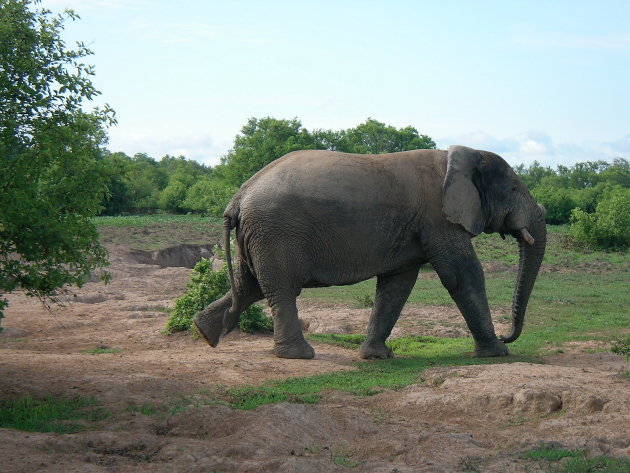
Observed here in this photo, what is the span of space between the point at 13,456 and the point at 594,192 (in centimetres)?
5539

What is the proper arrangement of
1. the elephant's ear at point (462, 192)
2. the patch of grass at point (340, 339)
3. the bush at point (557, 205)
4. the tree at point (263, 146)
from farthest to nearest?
the tree at point (263, 146), the bush at point (557, 205), the patch of grass at point (340, 339), the elephant's ear at point (462, 192)

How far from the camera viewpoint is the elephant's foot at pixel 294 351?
475 inches

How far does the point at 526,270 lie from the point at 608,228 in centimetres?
2134

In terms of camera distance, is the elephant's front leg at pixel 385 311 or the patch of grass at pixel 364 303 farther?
the patch of grass at pixel 364 303

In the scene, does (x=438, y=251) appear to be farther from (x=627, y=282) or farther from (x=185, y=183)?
(x=185, y=183)

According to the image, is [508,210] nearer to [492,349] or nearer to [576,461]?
[492,349]

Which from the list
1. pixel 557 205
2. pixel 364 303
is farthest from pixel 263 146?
pixel 364 303

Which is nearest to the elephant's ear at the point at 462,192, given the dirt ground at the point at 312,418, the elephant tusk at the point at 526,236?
the elephant tusk at the point at 526,236

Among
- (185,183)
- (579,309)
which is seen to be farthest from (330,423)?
(185,183)

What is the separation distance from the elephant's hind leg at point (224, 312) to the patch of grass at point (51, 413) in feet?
13.4

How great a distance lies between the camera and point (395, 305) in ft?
42.2

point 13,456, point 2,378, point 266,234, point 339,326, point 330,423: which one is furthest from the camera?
point 339,326

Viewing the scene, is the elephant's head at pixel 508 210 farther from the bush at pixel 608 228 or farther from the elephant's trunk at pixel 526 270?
the bush at pixel 608 228

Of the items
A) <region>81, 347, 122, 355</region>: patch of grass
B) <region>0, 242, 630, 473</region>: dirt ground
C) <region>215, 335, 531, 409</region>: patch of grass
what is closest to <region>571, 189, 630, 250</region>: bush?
<region>0, 242, 630, 473</region>: dirt ground
